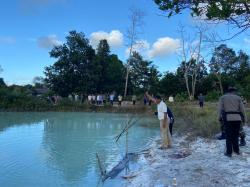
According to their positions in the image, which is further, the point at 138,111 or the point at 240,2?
the point at 138,111

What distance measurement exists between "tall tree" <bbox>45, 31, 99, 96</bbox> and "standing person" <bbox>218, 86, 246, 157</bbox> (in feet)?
141

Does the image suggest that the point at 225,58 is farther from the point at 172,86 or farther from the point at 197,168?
the point at 197,168

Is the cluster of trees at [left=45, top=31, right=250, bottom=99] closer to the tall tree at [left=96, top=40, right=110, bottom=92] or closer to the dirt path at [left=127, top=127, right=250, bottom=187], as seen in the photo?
the tall tree at [left=96, top=40, right=110, bottom=92]

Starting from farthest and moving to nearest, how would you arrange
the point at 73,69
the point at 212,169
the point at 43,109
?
the point at 73,69 < the point at 43,109 < the point at 212,169

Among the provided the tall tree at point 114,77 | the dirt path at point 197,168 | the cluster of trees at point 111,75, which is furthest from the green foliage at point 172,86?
the dirt path at point 197,168

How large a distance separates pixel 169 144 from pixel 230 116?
408 centimetres

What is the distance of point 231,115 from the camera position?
9875 millimetres

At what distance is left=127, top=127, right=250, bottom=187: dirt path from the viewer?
8.17 meters

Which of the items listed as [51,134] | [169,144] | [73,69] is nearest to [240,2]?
[169,144]

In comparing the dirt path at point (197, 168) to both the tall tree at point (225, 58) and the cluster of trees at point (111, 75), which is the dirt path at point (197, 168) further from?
the tall tree at point (225, 58)

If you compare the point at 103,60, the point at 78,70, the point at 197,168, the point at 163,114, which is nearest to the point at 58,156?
the point at 163,114

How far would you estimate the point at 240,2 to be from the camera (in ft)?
26.8

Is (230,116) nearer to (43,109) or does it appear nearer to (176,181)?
(176,181)

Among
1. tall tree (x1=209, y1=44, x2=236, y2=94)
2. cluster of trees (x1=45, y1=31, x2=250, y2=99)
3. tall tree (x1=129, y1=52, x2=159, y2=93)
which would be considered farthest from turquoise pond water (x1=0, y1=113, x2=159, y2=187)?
tall tree (x1=209, y1=44, x2=236, y2=94)
